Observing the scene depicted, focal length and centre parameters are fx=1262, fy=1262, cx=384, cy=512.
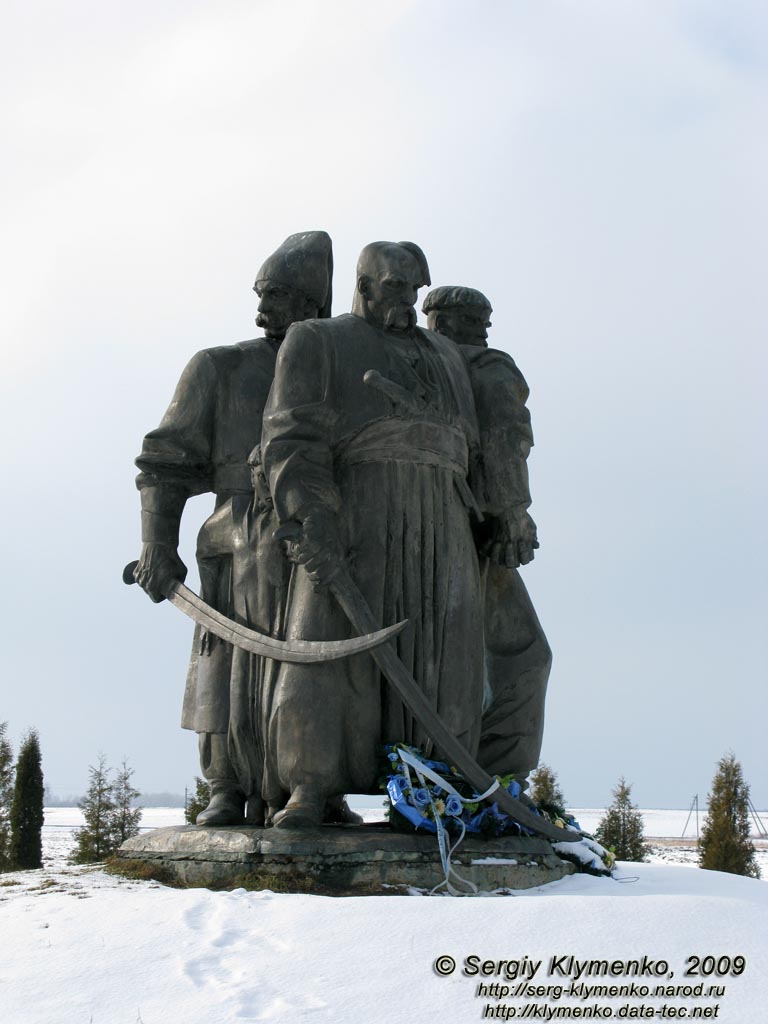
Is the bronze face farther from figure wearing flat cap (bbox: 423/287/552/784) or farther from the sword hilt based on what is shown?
the sword hilt

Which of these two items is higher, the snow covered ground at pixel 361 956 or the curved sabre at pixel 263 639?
the curved sabre at pixel 263 639

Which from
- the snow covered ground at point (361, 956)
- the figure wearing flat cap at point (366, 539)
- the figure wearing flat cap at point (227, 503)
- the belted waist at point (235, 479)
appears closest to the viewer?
the snow covered ground at point (361, 956)

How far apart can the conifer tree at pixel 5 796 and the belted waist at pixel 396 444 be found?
49.5ft

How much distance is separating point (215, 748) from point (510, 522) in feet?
6.93

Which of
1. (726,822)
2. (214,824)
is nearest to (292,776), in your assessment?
(214,824)

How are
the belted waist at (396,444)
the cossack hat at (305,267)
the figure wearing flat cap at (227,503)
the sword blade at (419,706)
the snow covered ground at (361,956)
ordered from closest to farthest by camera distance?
1. the snow covered ground at (361,956)
2. the sword blade at (419,706)
3. the belted waist at (396,444)
4. the figure wearing flat cap at (227,503)
5. the cossack hat at (305,267)

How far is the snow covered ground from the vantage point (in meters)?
4.16

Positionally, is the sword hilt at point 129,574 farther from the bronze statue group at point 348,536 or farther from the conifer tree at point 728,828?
the conifer tree at point 728,828

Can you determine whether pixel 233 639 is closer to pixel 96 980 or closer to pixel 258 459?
pixel 258 459

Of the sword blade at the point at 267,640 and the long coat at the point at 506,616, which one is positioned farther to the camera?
the long coat at the point at 506,616

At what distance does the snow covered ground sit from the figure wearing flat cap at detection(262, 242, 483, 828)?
122 cm

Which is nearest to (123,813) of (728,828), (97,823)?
(97,823)

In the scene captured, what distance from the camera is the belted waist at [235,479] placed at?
7504mm

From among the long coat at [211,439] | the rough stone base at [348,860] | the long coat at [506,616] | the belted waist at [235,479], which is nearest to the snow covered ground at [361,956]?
the rough stone base at [348,860]
